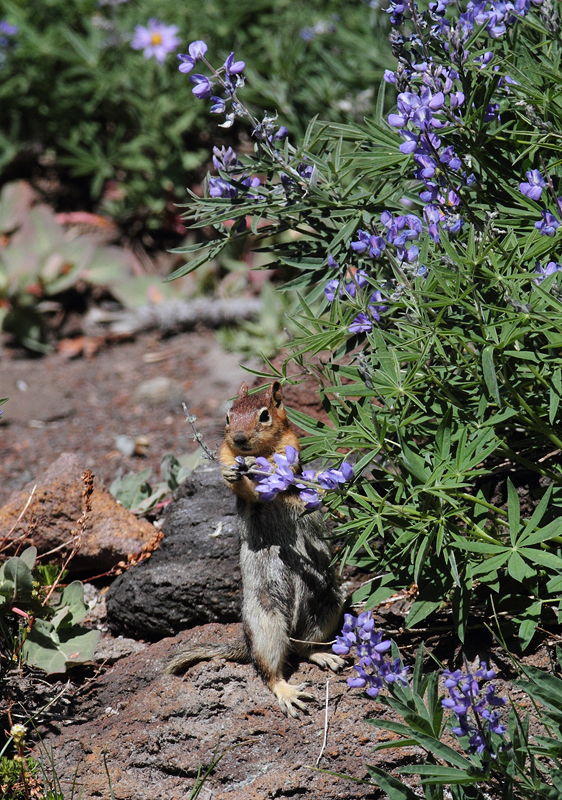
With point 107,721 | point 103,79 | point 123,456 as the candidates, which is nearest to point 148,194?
point 103,79

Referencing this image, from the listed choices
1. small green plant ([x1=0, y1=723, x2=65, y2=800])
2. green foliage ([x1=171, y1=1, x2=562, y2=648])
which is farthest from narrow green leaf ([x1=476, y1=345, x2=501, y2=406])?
small green plant ([x1=0, y1=723, x2=65, y2=800])

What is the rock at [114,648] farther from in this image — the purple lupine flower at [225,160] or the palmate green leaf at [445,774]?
the purple lupine flower at [225,160]

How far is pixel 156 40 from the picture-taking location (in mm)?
6777

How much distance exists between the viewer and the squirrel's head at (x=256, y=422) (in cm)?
336

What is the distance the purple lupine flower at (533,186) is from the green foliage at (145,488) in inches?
92.5

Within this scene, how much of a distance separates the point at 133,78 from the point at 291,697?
18.7 ft

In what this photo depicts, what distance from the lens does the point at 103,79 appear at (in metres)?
7.12

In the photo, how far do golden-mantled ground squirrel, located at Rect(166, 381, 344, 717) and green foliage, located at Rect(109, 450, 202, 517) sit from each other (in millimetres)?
1095

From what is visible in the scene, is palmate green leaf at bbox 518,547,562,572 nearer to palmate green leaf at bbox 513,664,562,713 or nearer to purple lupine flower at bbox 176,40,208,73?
palmate green leaf at bbox 513,664,562,713

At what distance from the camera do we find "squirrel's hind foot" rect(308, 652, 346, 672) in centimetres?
329

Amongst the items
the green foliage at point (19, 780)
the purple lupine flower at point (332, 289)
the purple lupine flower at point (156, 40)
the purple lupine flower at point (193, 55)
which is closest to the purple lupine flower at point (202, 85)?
the purple lupine flower at point (193, 55)

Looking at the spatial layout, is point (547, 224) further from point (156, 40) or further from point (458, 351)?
point (156, 40)

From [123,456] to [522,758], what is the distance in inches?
150

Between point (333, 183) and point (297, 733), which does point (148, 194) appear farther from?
point (297, 733)
